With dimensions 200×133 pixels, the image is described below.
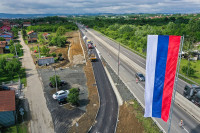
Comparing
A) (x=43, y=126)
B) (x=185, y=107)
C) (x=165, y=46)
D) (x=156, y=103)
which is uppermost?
(x=165, y=46)

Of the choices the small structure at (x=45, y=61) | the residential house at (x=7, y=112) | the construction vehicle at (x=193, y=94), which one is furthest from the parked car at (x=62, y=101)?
the small structure at (x=45, y=61)

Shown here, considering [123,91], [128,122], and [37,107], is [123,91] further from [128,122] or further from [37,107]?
[37,107]

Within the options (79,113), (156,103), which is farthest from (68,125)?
(156,103)

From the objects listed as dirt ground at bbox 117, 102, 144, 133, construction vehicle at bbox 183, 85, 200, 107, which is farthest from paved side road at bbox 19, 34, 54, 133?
construction vehicle at bbox 183, 85, 200, 107

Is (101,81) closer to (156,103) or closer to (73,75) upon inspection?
(73,75)

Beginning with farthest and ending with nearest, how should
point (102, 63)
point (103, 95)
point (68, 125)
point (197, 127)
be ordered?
point (102, 63) < point (103, 95) < point (68, 125) < point (197, 127)

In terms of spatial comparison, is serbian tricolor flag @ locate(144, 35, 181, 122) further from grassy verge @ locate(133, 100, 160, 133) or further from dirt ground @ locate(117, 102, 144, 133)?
dirt ground @ locate(117, 102, 144, 133)

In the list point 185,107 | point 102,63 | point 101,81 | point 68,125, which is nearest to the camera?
point 68,125
